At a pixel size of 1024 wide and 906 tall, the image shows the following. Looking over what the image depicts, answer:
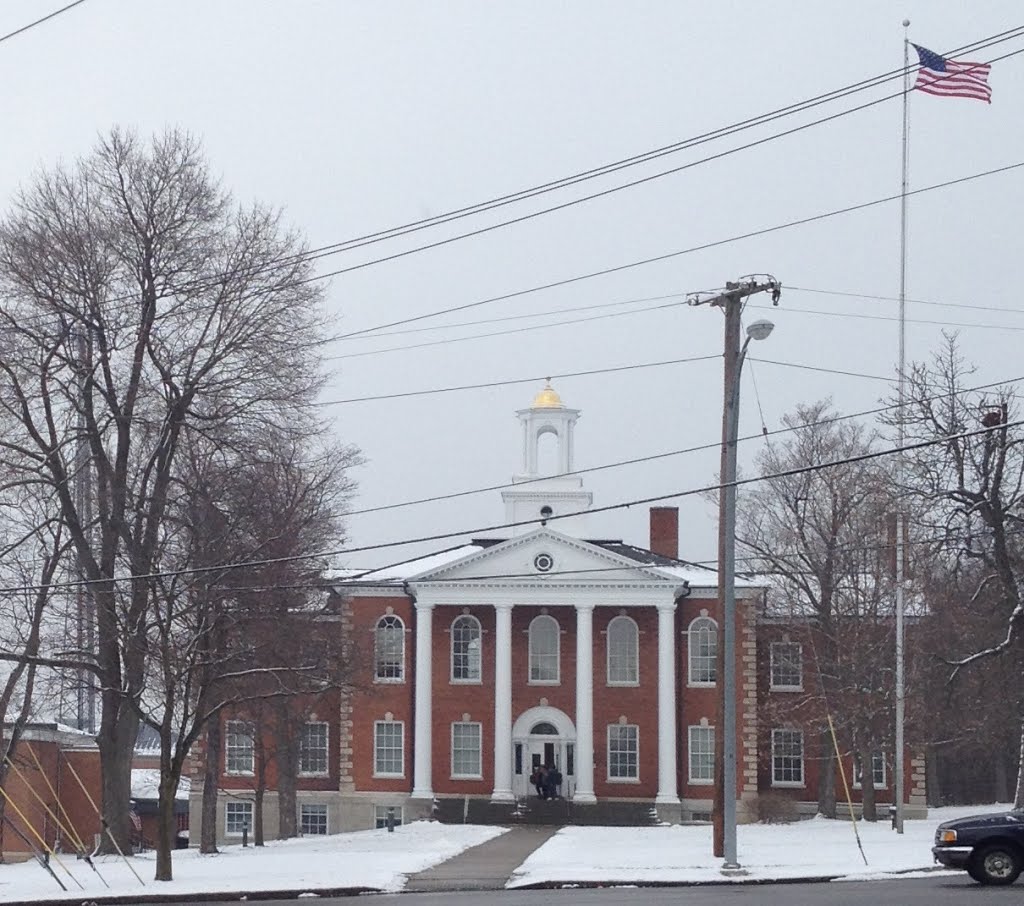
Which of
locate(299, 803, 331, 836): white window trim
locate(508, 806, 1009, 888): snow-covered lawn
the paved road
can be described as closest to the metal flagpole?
locate(508, 806, 1009, 888): snow-covered lawn

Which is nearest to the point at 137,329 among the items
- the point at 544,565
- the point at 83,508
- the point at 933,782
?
the point at 83,508

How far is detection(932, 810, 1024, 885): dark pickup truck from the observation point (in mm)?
25094

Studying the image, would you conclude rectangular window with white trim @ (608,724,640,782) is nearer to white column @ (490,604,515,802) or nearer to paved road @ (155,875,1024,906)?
white column @ (490,604,515,802)

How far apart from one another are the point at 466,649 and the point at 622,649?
220 inches

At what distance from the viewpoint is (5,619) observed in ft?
133

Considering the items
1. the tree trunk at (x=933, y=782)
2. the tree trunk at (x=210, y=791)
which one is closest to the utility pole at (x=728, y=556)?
the tree trunk at (x=210, y=791)

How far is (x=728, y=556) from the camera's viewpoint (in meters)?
31.4

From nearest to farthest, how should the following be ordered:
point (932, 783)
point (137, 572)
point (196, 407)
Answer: point (137, 572), point (196, 407), point (932, 783)

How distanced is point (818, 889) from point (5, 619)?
22.3 meters

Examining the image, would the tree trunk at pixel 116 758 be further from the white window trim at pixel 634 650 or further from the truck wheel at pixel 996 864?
the white window trim at pixel 634 650

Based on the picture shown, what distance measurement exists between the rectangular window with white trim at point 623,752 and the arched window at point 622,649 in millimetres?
1720

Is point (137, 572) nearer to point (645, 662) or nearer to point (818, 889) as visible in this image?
point (818, 889)

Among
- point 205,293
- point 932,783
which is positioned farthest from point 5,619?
point 932,783

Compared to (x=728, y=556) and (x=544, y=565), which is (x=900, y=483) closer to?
(x=728, y=556)
